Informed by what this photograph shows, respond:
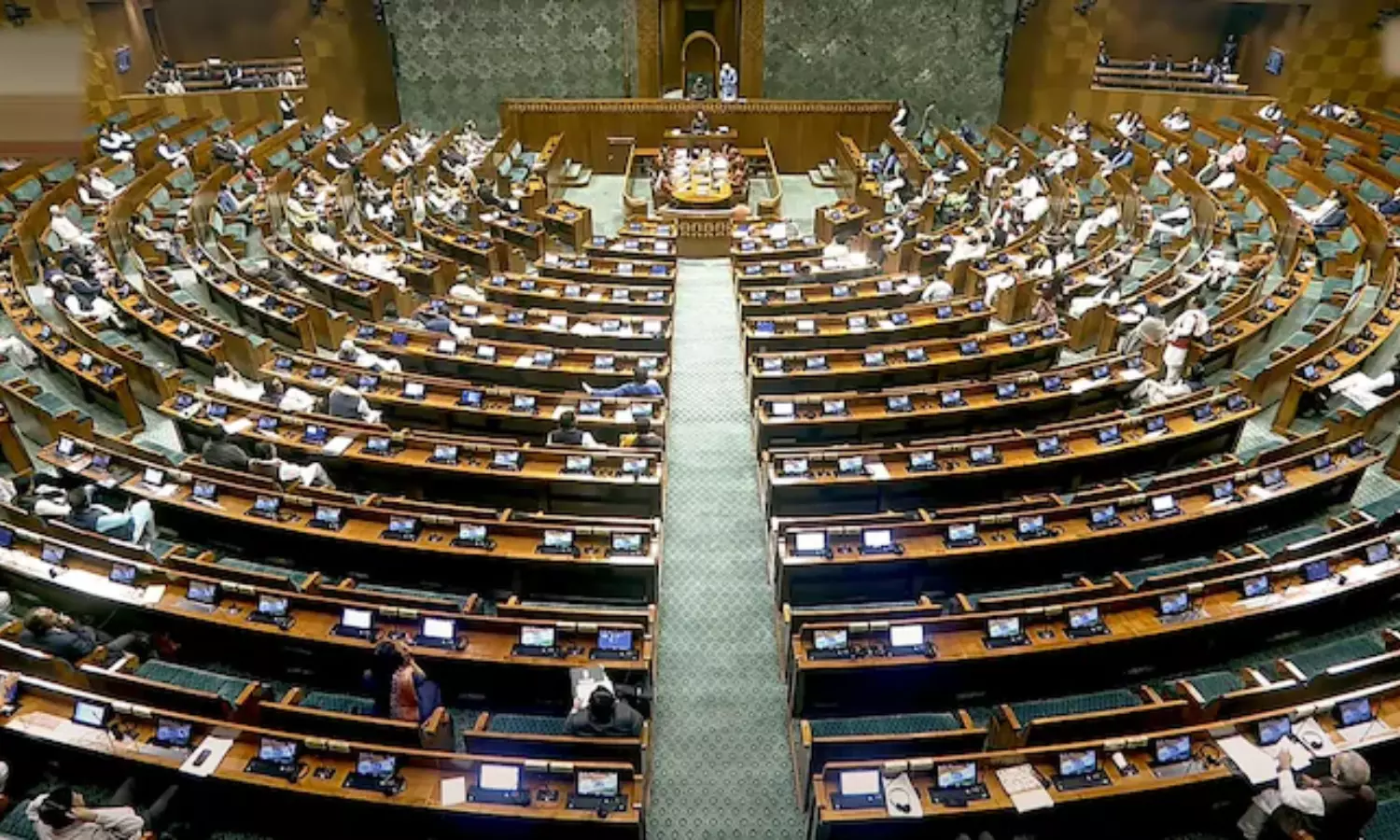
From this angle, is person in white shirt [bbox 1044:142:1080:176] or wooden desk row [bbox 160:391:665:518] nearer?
wooden desk row [bbox 160:391:665:518]

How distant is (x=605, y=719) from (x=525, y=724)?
0.84 m

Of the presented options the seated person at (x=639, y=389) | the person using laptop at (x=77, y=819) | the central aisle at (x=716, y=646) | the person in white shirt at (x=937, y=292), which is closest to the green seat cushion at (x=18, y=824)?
the person using laptop at (x=77, y=819)

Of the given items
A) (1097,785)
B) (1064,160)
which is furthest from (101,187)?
(1064,160)

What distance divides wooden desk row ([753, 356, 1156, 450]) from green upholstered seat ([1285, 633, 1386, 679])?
3410 millimetres

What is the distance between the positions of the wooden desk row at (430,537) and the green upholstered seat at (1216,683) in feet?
13.4

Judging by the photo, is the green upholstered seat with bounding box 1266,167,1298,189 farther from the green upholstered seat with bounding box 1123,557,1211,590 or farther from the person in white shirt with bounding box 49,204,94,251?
the person in white shirt with bounding box 49,204,94,251

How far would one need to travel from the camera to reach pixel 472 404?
925cm

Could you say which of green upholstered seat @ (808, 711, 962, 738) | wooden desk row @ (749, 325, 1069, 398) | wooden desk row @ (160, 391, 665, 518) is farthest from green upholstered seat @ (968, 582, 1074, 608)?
wooden desk row @ (749, 325, 1069, 398)

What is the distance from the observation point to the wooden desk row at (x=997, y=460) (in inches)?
316

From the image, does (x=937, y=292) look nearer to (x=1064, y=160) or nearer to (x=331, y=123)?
(x=1064, y=160)

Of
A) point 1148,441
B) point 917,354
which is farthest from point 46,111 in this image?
point 1148,441

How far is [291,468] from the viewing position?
8102 millimetres

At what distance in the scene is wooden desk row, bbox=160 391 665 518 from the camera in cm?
801

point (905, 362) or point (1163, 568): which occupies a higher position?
point (905, 362)
